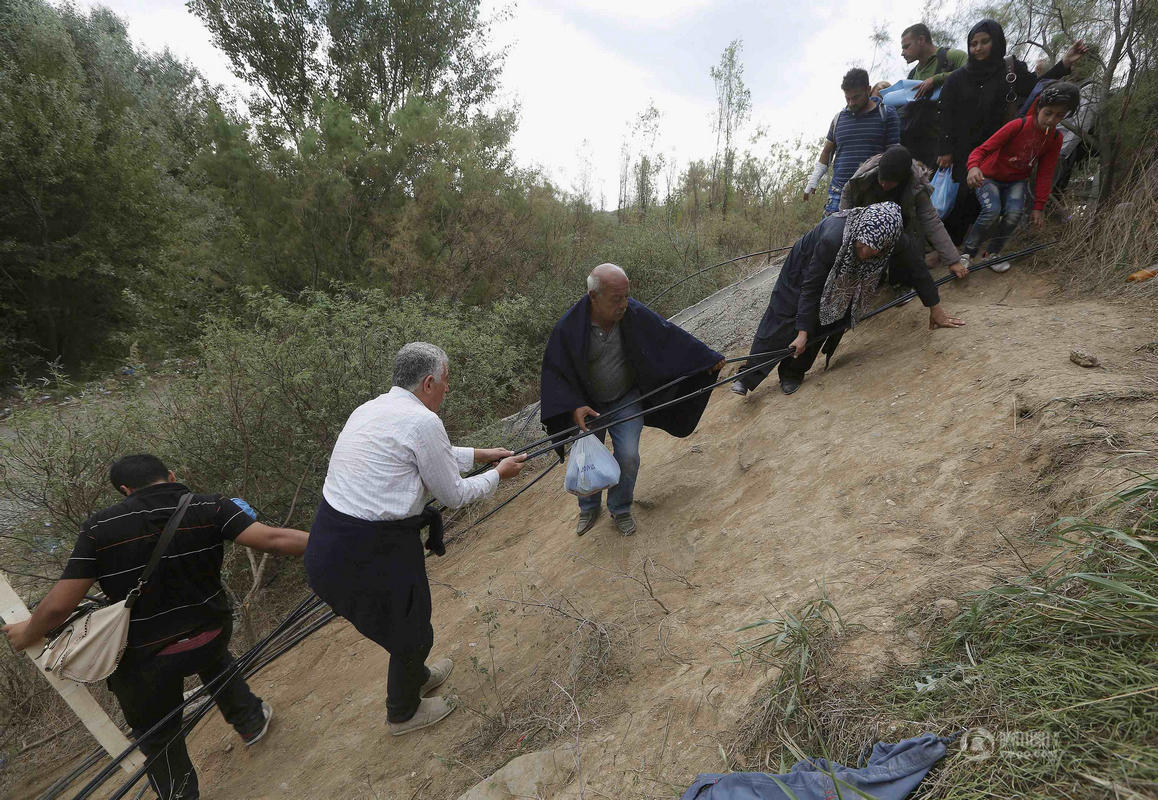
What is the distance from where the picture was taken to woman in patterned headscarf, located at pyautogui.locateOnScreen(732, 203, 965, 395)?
3.41 meters

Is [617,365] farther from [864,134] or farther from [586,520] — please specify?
[864,134]

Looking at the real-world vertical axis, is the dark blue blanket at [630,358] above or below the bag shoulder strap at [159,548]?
above

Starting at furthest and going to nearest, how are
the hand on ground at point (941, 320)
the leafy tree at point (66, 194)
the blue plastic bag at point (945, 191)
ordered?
1. the leafy tree at point (66, 194)
2. the blue plastic bag at point (945, 191)
3. the hand on ground at point (941, 320)

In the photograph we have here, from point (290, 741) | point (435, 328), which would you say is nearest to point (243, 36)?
point (435, 328)

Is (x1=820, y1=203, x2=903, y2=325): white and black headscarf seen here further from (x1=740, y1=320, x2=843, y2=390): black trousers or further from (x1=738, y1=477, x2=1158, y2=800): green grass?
(x1=738, y1=477, x2=1158, y2=800): green grass

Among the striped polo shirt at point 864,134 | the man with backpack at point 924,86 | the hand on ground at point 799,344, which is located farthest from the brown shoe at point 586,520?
the man with backpack at point 924,86

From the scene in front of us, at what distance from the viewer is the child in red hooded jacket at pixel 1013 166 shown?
373 cm

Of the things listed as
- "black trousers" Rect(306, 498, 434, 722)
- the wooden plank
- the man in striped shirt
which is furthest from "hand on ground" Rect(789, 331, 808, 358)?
the wooden plank

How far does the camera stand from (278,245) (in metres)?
9.57

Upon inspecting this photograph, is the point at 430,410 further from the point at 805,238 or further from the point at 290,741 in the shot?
the point at 805,238

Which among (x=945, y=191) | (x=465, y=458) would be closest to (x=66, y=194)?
(x=465, y=458)

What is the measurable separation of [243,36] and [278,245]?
6.23m

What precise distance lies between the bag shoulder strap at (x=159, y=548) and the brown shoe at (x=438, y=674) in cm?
140

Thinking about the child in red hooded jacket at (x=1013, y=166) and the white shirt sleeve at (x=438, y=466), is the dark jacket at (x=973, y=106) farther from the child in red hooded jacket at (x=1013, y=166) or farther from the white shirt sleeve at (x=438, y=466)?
the white shirt sleeve at (x=438, y=466)
